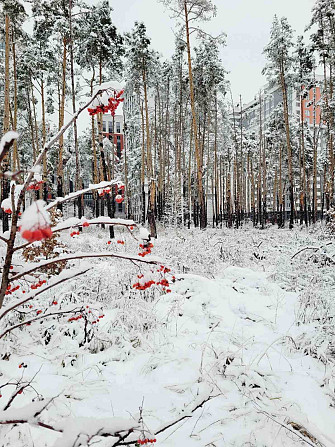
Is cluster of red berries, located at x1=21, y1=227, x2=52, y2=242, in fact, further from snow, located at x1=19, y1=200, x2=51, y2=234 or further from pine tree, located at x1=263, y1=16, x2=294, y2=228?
pine tree, located at x1=263, y1=16, x2=294, y2=228

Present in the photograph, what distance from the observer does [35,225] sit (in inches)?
28.0

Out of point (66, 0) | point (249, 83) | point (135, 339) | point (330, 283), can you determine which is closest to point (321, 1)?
point (66, 0)

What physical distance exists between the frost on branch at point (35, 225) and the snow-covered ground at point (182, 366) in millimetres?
616

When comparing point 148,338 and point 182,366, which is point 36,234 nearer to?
point 182,366

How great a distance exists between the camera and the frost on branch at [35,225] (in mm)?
699

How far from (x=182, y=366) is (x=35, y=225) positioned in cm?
248

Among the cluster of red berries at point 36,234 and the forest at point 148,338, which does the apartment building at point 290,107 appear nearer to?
the forest at point 148,338

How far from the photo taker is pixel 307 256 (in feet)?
20.2

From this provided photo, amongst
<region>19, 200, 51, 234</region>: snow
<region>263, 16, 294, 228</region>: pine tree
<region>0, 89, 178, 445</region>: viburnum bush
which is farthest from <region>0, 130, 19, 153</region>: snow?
<region>263, 16, 294, 228</region>: pine tree

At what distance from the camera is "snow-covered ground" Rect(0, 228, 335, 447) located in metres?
1.85

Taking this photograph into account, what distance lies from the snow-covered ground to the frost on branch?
0.62 metres

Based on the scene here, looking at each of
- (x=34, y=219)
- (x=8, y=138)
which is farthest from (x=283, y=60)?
(x=34, y=219)

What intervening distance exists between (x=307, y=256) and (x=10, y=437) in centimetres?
589

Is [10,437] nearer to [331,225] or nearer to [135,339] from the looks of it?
[135,339]
